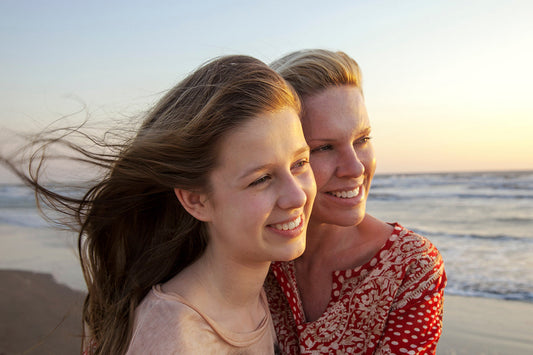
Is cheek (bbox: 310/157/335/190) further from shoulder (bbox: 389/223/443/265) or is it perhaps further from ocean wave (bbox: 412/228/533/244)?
ocean wave (bbox: 412/228/533/244)

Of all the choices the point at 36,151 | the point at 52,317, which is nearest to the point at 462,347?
the point at 36,151

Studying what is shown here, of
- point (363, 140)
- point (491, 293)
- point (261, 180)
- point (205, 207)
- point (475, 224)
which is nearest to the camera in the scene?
point (261, 180)

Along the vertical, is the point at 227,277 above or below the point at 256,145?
below

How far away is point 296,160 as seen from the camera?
206 centimetres

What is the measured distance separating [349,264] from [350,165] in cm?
A: 57

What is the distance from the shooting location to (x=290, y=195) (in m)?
1.96

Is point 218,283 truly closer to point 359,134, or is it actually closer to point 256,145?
point 256,145

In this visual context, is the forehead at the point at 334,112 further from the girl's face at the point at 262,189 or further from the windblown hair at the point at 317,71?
the girl's face at the point at 262,189

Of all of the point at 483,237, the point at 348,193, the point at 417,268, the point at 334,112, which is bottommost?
the point at 483,237

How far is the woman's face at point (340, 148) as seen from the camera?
7.59ft

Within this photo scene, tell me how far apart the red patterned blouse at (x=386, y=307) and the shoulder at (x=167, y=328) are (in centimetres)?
66

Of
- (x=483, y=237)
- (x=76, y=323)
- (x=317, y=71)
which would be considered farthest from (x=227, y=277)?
(x=483, y=237)

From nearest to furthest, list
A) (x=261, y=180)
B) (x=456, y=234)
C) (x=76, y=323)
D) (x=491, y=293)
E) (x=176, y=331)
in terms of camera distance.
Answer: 1. (x=176, y=331)
2. (x=261, y=180)
3. (x=76, y=323)
4. (x=491, y=293)
5. (x=456, y=234)

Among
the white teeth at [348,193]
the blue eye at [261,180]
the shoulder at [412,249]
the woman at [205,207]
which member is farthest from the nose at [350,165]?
the blue eye at [261,180]
